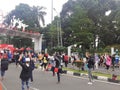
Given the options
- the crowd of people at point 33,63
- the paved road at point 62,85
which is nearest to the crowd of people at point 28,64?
the crowd of people at point 33,63

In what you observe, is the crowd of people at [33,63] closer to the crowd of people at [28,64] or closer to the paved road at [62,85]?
the crowd of people at [28,64]

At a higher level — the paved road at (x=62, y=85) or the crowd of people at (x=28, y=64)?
the crowd of people at (x=28, y=64)

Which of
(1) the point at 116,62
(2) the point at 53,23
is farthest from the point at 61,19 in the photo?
(1) the point at 116,62

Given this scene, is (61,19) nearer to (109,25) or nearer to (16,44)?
(109,25)

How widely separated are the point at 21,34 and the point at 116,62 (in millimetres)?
35562

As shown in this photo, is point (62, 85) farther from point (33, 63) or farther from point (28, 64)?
point (28, 64)

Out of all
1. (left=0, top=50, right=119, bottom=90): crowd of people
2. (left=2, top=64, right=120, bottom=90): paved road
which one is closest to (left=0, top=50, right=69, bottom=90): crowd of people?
(left=0, top=50, right=119, bottom=90): crowd of people

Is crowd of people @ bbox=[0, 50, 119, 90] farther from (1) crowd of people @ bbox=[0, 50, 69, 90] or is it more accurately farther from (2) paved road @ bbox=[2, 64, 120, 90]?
(2) paved road @ bbox=[2, 64, 120, 90]

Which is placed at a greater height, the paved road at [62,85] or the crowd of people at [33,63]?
the crowd of people at [33,63]

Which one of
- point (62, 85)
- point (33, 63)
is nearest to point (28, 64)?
point (33, 63)

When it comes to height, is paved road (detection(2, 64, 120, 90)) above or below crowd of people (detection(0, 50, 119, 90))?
below

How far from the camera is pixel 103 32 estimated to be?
220 feet

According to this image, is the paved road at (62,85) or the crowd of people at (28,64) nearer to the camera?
the crowd of people at (28,64)

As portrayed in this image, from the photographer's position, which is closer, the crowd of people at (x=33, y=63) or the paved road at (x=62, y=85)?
the crowd of people at (x=33, y=63)
